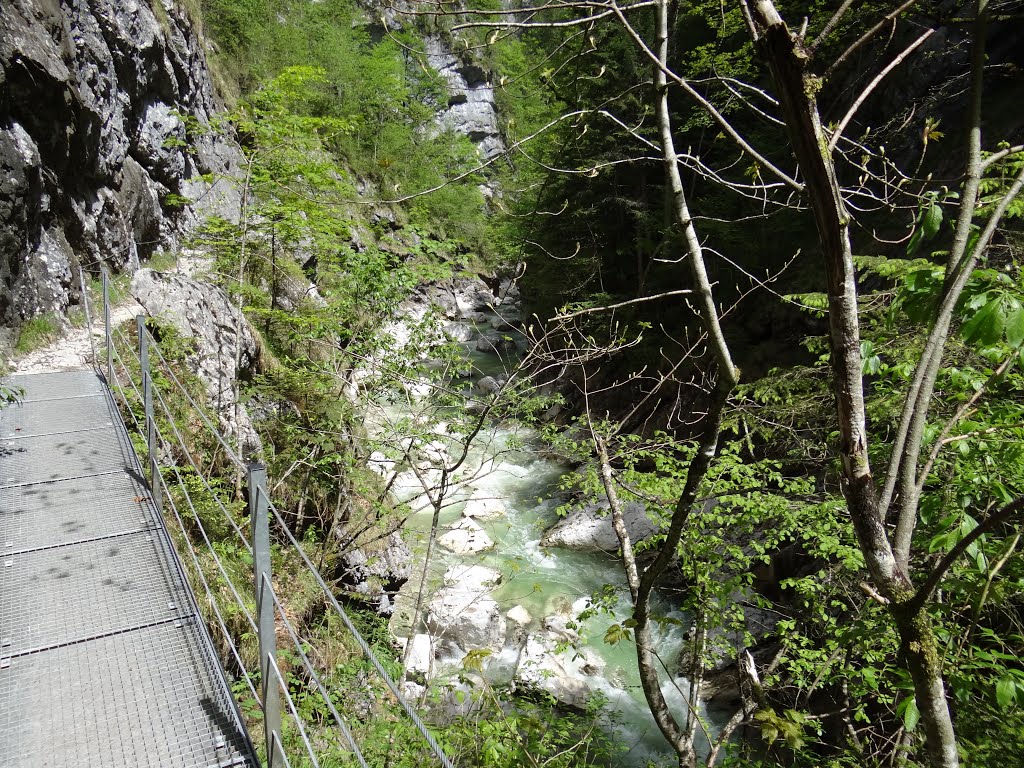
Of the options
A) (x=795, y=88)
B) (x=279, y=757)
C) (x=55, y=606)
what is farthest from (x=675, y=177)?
(x=55, y=606)

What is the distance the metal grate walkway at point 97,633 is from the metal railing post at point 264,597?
0.82ft

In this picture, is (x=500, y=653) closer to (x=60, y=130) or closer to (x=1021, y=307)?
(x=1021, y=307)

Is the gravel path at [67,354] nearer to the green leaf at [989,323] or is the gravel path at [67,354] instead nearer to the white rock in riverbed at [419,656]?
the white rock in riverbed at [419,656]

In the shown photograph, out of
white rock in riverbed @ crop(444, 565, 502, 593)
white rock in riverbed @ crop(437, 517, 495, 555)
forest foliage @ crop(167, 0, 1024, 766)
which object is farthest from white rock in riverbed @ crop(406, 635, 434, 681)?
white rock in riverbed @ crop(437, 517, 495, 555)

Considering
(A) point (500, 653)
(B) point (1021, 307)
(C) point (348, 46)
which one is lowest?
(A) point (500, 653)

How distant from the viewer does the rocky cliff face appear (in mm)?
6711

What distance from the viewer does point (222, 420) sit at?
6.09 meters

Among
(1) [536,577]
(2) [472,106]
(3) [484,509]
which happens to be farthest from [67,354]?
(2) [472,106]

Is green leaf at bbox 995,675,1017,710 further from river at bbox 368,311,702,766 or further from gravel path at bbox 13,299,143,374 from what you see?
gravel path at bbox 13,299,143,374

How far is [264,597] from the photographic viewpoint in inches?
81.4

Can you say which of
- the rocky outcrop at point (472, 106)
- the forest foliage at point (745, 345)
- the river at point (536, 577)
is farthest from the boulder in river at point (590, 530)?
the rocky outcrop at point (472, 106)

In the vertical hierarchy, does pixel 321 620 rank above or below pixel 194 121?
below

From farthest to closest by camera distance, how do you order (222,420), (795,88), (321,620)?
1. (222,420)
2. (321,620)
3. (795,88)

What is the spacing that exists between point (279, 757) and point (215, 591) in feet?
9.78
